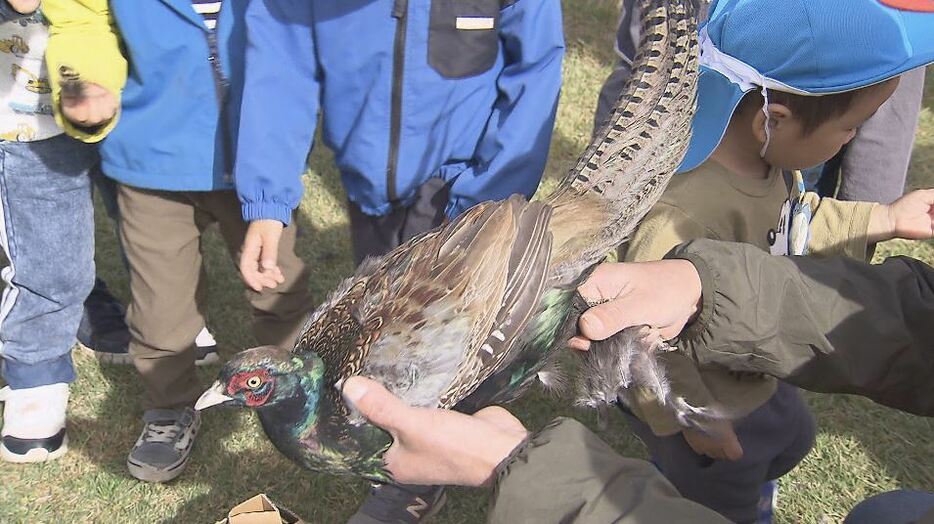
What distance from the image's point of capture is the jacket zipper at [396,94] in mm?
2666

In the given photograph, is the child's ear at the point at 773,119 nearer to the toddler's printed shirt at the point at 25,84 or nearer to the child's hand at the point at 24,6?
the child's hand at the point at 24,6

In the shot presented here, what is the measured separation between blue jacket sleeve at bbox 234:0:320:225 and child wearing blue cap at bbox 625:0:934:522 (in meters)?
1.22

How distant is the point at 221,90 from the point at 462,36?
92cm

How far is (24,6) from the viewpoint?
2.58m

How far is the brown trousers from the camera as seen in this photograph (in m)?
3.13

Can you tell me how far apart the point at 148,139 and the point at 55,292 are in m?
0.84

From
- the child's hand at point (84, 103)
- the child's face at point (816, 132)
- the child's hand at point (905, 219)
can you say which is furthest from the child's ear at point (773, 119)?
the child's hand at point (84, 103)

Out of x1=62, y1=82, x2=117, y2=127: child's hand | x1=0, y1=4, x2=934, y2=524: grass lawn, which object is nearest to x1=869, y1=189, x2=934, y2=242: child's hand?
x1=0, y1=4, x2=934, y2=524: grass lawn

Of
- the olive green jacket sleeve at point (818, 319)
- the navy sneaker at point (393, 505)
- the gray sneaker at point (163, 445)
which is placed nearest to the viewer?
the olive green jacket sleeve at point (818, 319)

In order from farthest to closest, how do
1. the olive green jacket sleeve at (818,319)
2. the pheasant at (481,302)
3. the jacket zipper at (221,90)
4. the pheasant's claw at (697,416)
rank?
the jacket zipper at (221,90)
the pheasant's claw at (697,416)
the pheasant at (481,302)
the olive green jacket sleeve at (818,319)

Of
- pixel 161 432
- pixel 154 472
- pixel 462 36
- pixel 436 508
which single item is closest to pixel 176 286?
Result: pixel 161 432

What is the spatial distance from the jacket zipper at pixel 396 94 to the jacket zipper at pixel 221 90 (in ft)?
2.00

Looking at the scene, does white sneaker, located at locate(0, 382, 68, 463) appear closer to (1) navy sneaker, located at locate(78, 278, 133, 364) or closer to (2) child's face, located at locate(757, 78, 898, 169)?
(1) navy sneaker, located at locate(78, 278, 133, 364)

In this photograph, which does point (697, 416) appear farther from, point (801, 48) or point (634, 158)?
point (801, 48)
